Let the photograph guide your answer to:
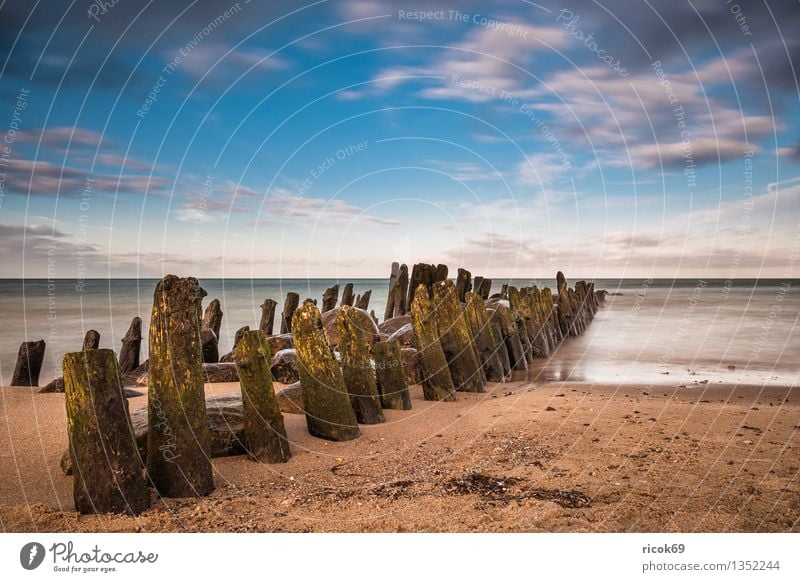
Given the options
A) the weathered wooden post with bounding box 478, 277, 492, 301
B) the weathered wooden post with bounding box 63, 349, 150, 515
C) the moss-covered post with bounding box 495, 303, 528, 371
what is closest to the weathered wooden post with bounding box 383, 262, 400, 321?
the weathered wooden post with bounding box 478, 277, 492, 301

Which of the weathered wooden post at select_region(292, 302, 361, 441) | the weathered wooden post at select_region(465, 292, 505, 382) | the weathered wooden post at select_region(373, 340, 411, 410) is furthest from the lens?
the weathered wooden post at select_region(465, 292, 505, 382)

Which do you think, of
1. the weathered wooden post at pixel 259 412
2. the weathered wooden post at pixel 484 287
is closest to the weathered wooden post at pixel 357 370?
the weathered wooden post at pixel 259 412

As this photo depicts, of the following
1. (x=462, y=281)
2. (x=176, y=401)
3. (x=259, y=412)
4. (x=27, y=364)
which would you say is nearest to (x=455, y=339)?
(x=259, y=412)

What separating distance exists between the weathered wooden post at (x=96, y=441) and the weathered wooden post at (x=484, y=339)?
6.87 metres

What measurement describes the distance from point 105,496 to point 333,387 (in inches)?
103

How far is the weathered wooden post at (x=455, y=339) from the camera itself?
9070mm

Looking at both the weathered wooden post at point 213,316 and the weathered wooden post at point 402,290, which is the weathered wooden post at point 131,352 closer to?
the weathered wooden post at point 213,316

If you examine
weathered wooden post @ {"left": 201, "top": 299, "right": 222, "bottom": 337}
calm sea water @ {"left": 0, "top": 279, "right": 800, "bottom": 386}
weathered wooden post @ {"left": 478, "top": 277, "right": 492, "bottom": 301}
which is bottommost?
calm sea water @ {"left": 0, "top": 279, "right": 800, "bottom": 386}

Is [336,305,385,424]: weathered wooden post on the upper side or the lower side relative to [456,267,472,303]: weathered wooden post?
lower

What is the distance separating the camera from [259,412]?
525 cm

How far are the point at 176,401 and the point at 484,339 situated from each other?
672 cm

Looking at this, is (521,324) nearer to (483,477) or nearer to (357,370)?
(357,370)

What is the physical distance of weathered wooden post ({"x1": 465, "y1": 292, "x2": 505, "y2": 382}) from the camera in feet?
33.3

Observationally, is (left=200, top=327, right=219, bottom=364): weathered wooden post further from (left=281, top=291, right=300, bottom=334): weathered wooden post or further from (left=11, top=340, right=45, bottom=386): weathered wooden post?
(left=281, top=291, right=300, bottom=334): weathered wooden post
